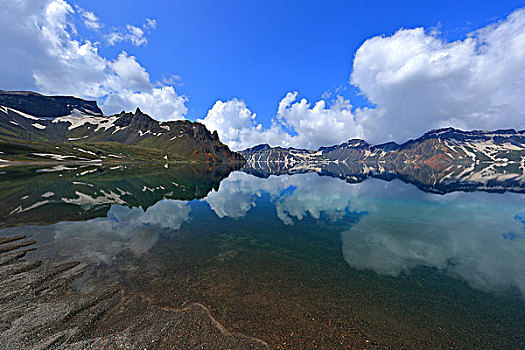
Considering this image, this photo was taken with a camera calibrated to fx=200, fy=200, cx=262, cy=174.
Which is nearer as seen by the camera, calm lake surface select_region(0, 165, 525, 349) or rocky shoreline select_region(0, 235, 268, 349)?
rocky shoreline select_region(0, 235, 268, 349)

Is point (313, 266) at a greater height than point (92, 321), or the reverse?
point (92, 321)

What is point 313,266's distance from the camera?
1747cm

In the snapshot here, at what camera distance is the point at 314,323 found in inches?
428

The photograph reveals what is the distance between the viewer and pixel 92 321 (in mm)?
10180

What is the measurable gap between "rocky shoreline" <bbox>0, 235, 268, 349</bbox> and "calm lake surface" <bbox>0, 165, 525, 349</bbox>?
2.64 ft

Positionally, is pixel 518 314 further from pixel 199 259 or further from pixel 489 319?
pixel 199 259

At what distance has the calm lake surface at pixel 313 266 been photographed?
10.8 meters

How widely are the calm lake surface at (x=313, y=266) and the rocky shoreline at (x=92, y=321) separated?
0.80 metres

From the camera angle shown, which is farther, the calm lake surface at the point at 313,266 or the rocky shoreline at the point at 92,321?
the calm lake surface at the point at 313,266

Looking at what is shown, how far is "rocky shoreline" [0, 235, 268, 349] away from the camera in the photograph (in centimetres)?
895

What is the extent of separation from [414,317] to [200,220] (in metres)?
26.0

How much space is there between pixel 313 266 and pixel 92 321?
15033 millimetres

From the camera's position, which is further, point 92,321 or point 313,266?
point 313,266

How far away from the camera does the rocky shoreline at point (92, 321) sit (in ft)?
29.4
